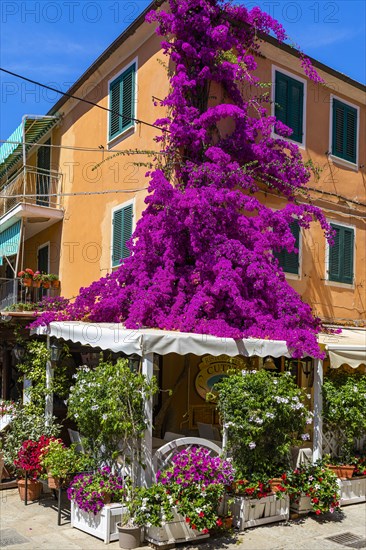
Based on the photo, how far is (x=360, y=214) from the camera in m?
16.2

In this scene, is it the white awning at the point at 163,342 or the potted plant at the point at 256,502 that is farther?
the potted plant at the point at 256,502

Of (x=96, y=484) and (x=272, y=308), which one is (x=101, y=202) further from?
(x=96, y=484)

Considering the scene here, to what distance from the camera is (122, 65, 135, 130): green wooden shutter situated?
46.9ft

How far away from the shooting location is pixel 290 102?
14.6 m

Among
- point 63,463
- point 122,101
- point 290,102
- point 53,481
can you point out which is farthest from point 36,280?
point 290,102

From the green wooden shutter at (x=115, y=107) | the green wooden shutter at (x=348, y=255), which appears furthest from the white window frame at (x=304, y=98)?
the green wooden shutter at (x=115, y=107)

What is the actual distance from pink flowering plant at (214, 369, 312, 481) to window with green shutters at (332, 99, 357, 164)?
821 cm

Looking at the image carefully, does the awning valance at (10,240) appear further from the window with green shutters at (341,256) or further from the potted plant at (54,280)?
the window with green shutters at (341,256)

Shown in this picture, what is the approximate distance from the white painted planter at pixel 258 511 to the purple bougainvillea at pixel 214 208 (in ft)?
8.34

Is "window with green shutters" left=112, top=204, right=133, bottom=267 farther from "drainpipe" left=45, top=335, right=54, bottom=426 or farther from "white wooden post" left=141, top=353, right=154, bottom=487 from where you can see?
"white wooden post" left=141, top=353, right=154, bottom=487

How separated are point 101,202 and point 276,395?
807 cm

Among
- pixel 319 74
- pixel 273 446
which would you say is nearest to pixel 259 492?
pixel 273 446

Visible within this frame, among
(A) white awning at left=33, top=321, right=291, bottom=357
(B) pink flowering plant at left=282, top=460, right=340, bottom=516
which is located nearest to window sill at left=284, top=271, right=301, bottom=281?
(A) white awning at left=33, top=321, right=291, bottom=357

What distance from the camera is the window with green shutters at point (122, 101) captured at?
47.1 feet
